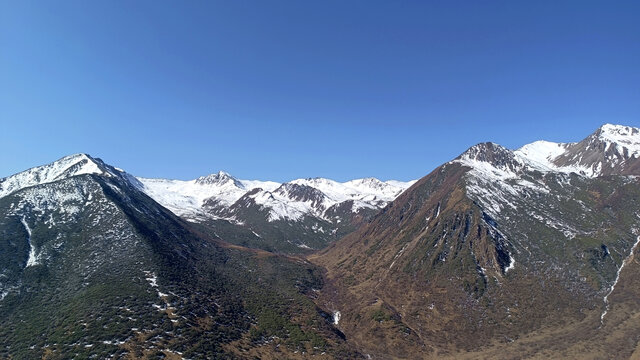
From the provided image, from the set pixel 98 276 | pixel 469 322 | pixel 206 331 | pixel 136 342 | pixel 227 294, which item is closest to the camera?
pixel 136 342

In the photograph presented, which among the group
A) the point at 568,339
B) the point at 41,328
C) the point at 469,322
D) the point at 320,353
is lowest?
the point at 568,339

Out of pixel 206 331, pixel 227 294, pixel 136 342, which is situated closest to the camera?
pixel 136 342

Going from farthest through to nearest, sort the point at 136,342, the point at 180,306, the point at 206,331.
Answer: the point at 180,306, the point at 206,331, the point at 136,342

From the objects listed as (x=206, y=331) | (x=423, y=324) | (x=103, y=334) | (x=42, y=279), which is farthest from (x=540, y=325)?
(x=42, y=279)

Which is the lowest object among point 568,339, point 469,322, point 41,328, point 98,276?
point 568,339

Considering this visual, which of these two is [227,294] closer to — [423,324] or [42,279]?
[42,279]

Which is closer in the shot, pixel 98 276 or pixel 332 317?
pixel 98 276

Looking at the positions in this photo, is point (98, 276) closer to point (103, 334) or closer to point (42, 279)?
point (42, 279)

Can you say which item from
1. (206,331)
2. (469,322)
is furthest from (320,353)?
(469,322)

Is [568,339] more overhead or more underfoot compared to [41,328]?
more underfoot
